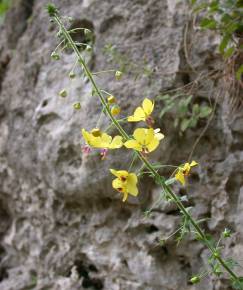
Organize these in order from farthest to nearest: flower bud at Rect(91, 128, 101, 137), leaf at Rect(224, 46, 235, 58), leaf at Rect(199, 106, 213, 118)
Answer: leaf at Rect(199, 106, 213, 118) < leaf at Rect(224, 46, 235, 58) < flower bud at Rect(91, 128, 101, 137)

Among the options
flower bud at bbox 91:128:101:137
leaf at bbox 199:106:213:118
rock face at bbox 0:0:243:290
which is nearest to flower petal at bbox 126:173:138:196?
flower bud at bbox 91:128:101:137

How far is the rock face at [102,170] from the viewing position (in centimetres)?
158

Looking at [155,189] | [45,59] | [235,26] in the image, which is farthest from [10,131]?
[235,26]

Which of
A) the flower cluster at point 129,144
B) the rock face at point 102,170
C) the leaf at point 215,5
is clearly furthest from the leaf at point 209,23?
the flower cluster at point 129,144

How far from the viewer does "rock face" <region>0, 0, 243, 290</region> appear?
1581mm

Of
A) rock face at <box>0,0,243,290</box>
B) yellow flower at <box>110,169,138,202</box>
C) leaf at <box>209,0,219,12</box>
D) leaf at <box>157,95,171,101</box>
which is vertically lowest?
rock face at <box>0,0,243,290</box>

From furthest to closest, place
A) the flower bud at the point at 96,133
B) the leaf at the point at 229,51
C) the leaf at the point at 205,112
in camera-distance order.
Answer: the leaf at the point at 205,112
the leaf at the point at 229,51
the flower bud at the point at 96,133

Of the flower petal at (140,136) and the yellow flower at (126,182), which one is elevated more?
the flower petal at (140,136)

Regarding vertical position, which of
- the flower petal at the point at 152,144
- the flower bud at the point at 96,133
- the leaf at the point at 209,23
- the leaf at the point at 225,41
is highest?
the flower bud at the point at 96,133

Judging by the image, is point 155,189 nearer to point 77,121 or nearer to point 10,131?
point 77,121

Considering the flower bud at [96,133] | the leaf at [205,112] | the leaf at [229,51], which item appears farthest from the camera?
the leaf at [205,112]

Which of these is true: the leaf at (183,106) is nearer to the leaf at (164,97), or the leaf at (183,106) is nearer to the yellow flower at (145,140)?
the leaf at (164,97)

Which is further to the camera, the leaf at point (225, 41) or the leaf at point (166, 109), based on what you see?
the leaf at point (166, 109)

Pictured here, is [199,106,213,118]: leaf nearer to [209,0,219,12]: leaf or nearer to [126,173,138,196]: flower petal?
[209,0,219,12]: leaf
